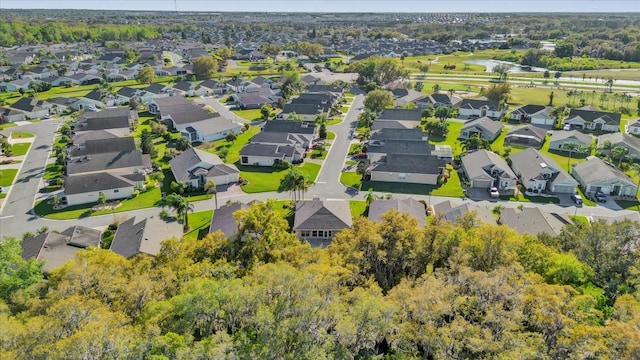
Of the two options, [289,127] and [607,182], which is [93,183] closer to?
[289,127]

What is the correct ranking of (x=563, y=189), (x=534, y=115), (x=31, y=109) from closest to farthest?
1. (x=563, y=189)
2. (x=534, y=115)
3. (x=31, y=109)

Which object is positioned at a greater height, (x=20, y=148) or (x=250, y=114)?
(x=250, y=114)

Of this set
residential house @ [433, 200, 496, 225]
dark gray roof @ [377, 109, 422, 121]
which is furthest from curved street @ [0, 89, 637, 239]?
dark gray roof @ [377, 109, 422, 121]

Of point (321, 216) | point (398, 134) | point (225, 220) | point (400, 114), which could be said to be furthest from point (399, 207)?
point (400, 114)

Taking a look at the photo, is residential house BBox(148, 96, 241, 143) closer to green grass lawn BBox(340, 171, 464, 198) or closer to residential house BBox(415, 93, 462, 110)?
green grass lawn BBox(340, 171, 464, 198)

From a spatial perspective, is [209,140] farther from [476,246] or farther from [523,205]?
[476,246]

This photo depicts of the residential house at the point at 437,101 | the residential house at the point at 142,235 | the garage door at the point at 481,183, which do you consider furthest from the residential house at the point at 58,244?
the residential house at the point at 437,101
